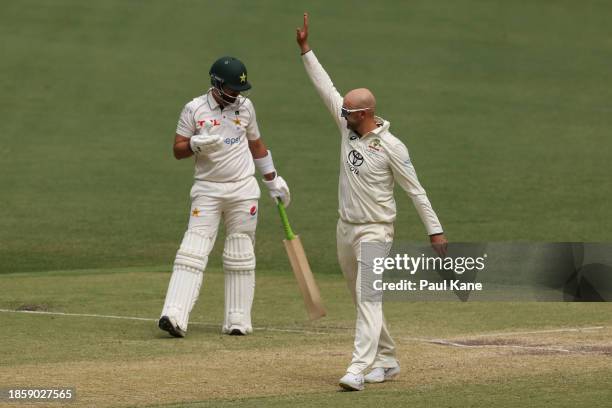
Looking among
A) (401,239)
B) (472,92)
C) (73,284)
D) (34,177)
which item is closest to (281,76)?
(472,92)

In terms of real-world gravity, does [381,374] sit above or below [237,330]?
below

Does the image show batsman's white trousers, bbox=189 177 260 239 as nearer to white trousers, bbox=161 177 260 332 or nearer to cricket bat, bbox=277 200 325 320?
white trousers, bbox=161 177 260 332

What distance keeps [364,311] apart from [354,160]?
1.09 m

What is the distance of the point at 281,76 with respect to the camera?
28.8m

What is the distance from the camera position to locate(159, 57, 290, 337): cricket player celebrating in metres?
12.3

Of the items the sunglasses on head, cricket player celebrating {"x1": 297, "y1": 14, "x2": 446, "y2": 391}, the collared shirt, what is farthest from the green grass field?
the sunglasses on head

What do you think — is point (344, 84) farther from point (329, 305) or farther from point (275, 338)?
point (275, 338)

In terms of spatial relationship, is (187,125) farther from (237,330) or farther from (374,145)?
(374,145)

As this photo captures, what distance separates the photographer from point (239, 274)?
12727 millimetres

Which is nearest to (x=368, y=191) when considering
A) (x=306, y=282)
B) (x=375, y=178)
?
(x=375, y=178)

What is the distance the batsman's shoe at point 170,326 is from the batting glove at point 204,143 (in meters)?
1.51

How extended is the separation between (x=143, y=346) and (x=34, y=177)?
1097 centimetres

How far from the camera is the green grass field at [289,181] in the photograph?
34.4 feet

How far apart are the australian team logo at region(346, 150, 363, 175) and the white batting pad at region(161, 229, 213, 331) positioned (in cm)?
279
